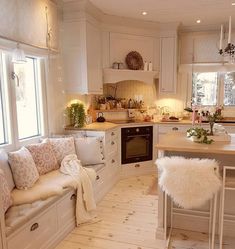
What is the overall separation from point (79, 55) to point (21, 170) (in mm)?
2035

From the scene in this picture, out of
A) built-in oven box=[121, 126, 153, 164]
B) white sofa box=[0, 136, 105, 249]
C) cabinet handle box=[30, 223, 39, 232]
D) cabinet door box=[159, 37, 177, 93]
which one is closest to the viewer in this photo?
white sofa box=[0, 136, 105, 249]

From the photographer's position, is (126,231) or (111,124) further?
(111,124)

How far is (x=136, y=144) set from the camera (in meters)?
4.46

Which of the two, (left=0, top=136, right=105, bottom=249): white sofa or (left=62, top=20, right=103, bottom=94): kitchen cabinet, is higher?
(left=62, top=20, right=103, bottom=94): kitchen cabinet

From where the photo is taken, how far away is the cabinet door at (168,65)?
4.70 m

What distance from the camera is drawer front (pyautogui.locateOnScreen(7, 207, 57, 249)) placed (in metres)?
1.95

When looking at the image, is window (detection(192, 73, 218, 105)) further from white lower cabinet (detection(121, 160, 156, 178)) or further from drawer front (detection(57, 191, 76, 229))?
drawer front (detection(57, 191, 76, 229))

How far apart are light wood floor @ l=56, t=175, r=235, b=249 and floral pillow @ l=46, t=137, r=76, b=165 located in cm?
82

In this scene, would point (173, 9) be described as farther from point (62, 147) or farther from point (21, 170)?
point (21, 170)

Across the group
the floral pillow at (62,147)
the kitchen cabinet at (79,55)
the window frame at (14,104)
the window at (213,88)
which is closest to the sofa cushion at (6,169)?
the window frame at (14,104)

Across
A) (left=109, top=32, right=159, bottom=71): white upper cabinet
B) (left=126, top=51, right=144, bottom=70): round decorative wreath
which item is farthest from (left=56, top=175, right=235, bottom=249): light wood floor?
(left=109, top=32, right=159, bottom=71): white upper cabinet

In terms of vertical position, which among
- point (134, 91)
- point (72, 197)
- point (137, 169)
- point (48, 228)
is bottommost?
point (137, 169)

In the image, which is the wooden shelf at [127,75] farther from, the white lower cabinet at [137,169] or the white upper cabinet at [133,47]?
the white lower cabinet at [137,169]

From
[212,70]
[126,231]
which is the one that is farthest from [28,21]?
[212,70]
